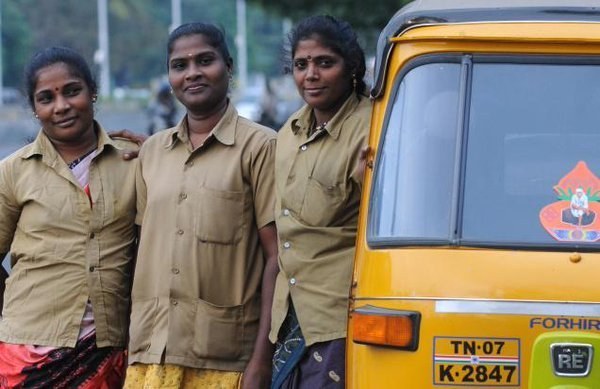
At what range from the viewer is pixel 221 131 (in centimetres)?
441

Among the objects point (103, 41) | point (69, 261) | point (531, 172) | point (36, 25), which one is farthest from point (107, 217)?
point (36, 25)

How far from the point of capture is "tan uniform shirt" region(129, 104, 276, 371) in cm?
430

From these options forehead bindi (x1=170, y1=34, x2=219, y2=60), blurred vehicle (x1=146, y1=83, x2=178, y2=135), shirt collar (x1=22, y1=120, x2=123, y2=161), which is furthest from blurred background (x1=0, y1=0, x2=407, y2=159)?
forehead bindi (x1=170, y1=34, x2=219, y2=60)

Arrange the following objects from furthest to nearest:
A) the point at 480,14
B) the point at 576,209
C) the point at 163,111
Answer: the point at 163,111
the point at 480,14
the point at 576,209

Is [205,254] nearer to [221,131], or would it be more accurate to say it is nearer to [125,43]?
[221,131]

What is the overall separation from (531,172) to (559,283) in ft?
1.24

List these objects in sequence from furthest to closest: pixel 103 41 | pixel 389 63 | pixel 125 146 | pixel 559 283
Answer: pixel 103 41 → pixel 125 146 → pixel 389 63 → pixel 559 283

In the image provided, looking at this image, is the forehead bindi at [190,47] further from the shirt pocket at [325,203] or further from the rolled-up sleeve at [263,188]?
the shirt pocket at [325,203]

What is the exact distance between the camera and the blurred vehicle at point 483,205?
3.52 m

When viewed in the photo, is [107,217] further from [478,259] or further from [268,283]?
[478,259]

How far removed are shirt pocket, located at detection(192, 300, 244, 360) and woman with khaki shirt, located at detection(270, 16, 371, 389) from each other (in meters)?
0.15

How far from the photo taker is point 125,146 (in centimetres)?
476

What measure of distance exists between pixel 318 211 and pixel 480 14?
884 millimetres

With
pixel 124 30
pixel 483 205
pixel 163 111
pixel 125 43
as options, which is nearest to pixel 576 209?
pixel 483 205
